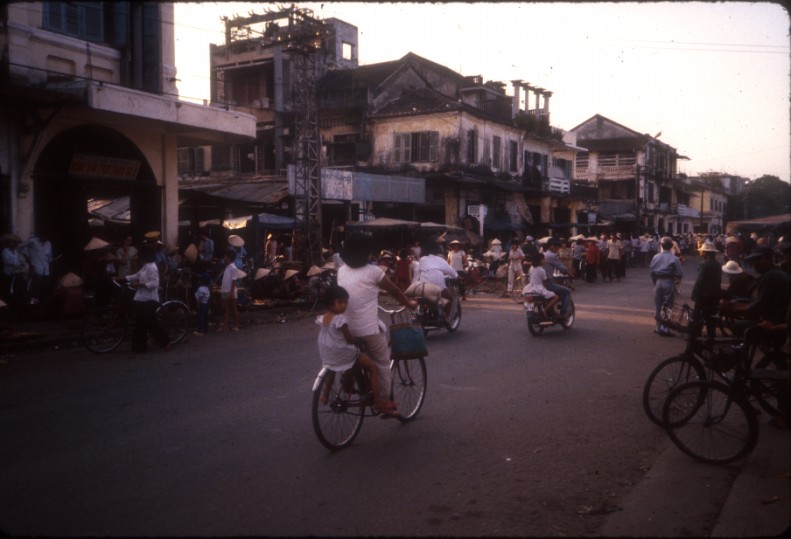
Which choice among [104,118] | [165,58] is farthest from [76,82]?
[165,58]

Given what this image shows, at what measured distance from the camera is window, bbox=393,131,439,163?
35.8 metres

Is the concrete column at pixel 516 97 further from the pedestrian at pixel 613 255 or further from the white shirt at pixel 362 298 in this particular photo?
the white shirt at pixel 362 298

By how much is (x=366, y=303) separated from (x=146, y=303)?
236 inches

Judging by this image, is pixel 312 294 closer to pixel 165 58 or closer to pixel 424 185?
pixel 165 58

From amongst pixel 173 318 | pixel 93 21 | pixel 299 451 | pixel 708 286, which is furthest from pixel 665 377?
pixel 93 21

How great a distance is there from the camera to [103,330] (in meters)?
10.9

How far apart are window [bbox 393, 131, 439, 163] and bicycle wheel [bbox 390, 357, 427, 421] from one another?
29.9 m

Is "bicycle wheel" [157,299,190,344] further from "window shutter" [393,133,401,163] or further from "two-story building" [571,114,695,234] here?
"two-story building" [571,114,695,234]

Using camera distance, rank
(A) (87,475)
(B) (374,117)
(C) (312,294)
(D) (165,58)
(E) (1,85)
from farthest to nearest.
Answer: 1. (B) (374,117)
2. (D) (165,58)
3. (C) (312,294)
4. (E) (1,85)
5. (A) (87,475)

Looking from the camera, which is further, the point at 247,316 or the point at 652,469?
the point at 247,316

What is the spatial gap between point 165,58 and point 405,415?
1564 centimetres

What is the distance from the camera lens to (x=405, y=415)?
21.2ft

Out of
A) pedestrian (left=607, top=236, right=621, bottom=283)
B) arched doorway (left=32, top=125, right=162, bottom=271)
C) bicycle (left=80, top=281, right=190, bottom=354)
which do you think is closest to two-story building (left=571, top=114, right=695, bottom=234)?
pedestrian (left=607, top=236, right=621, bottom=283)

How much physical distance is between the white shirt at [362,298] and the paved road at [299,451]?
3.41 ft
